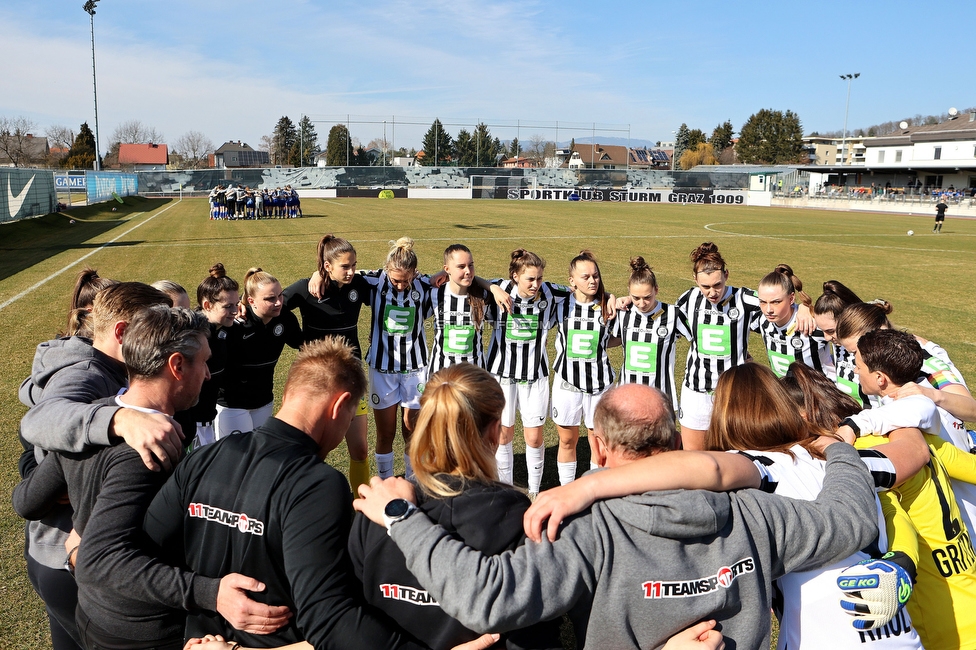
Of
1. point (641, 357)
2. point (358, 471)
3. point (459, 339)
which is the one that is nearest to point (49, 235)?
point (358, 471)

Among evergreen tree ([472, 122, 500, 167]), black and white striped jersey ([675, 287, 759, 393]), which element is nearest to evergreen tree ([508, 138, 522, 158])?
evergreen tree ([472, 122, 500, 167])

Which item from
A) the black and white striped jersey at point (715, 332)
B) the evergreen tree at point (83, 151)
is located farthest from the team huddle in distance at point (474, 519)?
the evergreen tree at point (83, 151)

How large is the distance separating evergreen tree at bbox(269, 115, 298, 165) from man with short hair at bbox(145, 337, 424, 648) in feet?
357

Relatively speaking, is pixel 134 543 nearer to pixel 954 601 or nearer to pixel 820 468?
pixel 820 468

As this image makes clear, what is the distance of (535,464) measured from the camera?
5.59 meters

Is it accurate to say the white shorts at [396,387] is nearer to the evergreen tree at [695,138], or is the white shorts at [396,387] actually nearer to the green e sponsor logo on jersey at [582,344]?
the green e sponsor logo on jersey at [582,344]

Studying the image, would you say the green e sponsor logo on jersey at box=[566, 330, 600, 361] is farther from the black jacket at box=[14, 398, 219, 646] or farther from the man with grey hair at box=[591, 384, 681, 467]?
the black jacket at box=[14, 398, 219, 646]

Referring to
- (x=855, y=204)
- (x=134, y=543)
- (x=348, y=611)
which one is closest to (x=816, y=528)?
(x=348, y=611)

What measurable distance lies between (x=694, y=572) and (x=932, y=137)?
8699cm

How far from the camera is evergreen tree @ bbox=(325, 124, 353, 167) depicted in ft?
298

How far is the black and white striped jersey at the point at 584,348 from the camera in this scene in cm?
567

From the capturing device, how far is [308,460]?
225 cm

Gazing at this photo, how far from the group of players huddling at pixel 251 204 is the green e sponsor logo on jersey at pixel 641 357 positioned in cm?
3167

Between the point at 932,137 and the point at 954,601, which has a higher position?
the point at 932,137
